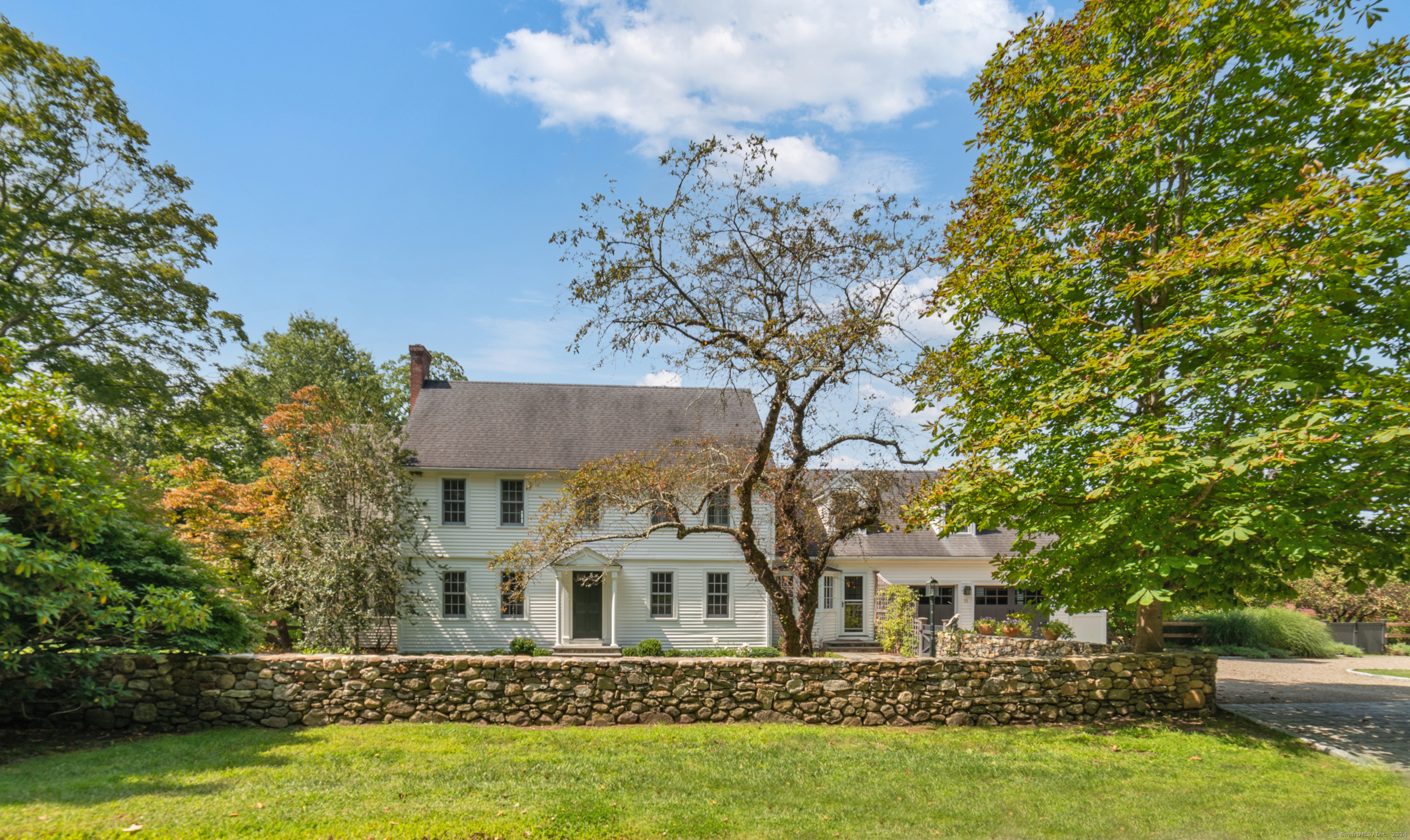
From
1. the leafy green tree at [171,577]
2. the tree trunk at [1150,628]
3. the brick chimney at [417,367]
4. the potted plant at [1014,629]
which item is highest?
the brick chimney at [417,367]

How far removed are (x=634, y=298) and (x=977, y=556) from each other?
1580 centimetres

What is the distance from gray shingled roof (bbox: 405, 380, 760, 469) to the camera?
1998cm

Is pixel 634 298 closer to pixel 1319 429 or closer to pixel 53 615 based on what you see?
pixel 53 615

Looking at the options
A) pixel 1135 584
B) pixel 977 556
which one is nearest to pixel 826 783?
pixel 1135 584

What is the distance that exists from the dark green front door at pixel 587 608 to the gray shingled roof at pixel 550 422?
3324 millimetres

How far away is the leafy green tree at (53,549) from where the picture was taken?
6691 millimetres

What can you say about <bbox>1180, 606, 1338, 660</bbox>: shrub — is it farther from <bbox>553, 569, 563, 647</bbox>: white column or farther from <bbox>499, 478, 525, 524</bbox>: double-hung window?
<bbox>499, 478, 525, 524</bbox>: double-hung window

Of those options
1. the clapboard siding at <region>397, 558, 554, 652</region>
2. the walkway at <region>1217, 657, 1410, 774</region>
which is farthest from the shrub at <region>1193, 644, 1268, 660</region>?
the clapboard siding at <region>397, 558, 554, 652</region>

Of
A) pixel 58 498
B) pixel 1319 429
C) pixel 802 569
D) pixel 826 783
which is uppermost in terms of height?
pixel 1319 429

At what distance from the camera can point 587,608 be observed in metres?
19.7

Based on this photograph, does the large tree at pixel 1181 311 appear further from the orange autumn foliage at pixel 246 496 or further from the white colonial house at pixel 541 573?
the orange autumn foliage at pixel 246 496

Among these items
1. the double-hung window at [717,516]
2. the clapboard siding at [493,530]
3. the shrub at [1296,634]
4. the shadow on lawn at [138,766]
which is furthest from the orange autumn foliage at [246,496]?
the shrub at [1296,634]

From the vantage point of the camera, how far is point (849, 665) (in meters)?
9.39

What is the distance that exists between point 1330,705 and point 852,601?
12.3 metres
